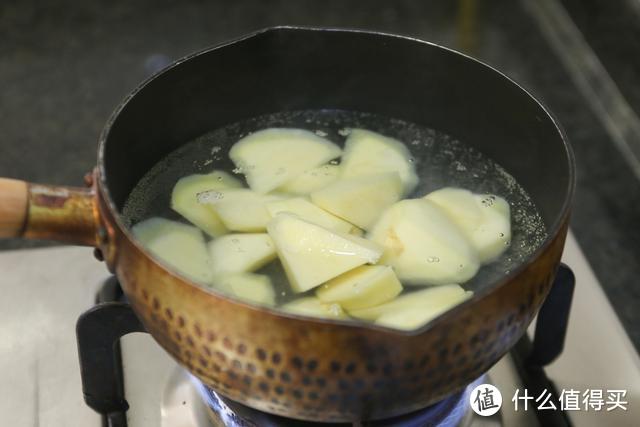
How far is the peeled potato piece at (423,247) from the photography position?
72cm

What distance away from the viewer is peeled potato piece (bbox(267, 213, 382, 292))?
2.26 ft

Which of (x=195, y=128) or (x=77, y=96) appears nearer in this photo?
(x=195, y=128)

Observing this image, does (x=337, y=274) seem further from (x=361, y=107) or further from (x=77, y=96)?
(x=77, y=96)

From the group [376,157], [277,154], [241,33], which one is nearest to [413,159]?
[376,157]

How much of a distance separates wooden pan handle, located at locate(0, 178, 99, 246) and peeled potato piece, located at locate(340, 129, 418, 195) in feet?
0.93

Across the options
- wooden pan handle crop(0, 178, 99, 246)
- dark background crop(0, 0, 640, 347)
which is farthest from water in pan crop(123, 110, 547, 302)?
dark background crop(0, 0, 640, 347)

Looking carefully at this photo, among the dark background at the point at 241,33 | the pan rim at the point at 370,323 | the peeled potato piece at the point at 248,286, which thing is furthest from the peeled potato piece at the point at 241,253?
the dark background at the point at 241,33

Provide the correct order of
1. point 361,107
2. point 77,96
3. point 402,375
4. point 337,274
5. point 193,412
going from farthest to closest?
point 77,96 < point 361,107 < point 193,412 < point 337,274 < point 402,375

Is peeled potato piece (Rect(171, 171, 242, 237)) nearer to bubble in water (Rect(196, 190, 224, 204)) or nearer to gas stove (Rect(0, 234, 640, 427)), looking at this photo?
bubble in water (Rect(196, 190, 224, 204))

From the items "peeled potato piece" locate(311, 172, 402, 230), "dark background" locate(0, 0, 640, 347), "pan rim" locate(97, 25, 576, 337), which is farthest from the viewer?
"dark background" locate(0, 0, 640, 347)

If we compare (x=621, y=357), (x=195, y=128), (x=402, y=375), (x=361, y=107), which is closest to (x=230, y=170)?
(x=195, y=128)

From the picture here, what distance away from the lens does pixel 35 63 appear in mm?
1723

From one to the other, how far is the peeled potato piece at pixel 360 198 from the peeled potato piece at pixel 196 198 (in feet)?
0.31

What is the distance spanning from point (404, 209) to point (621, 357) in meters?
0.32
